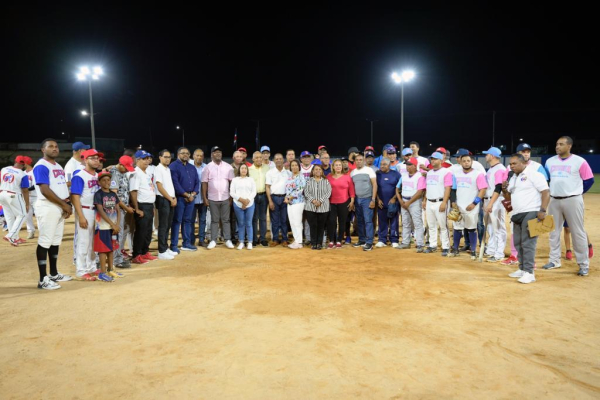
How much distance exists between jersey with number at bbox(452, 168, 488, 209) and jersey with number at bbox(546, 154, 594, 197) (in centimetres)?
115

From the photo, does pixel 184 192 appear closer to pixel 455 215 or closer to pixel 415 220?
pixel 415 220

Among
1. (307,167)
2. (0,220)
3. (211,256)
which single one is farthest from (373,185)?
(0,220)

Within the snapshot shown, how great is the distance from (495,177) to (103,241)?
697 cm

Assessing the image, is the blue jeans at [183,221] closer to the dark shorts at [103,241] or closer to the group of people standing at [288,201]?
the group of people standing at [288,201]

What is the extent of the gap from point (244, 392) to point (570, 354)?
298 centimetres

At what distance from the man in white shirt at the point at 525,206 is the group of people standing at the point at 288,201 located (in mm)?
16

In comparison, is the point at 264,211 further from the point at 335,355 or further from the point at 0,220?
the point at 0,220

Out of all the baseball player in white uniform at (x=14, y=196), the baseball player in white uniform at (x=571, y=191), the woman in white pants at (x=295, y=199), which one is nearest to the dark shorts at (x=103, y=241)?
the woman in white pants at (x=295, y=199)

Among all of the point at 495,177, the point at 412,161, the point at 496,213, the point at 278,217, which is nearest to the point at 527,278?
the point at 496,213

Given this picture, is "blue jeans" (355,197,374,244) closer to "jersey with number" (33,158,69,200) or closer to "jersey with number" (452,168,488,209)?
"jersey with number" (452,168,488,209)

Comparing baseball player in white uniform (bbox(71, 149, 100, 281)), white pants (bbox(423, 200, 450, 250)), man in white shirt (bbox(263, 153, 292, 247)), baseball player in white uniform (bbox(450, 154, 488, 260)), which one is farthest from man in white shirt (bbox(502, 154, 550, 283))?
baseball player in white uniform (bbox(71, 149, 100, 281))

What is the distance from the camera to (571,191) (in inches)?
250

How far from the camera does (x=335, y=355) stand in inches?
139

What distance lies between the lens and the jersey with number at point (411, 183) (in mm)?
8109
